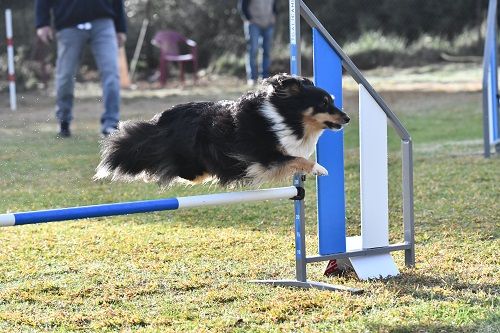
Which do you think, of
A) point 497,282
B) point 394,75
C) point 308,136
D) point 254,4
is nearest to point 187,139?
point 308,136

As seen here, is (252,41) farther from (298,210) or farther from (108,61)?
(298,210)

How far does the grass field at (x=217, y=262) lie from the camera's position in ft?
11.1

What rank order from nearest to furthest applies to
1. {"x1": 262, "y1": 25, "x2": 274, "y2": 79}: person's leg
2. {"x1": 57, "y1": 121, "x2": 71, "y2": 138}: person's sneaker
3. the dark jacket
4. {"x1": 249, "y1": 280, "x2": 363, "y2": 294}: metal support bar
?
{"x1": 249, "y1": 280, "x2": 363, "y2": 294}: metal support bar, the dark jacket, {"x1": 57, "y1": 121, "x2": 71, "y2": 138}: person's sneaker, {"x1": 262, "y1": 25, "x2": 274, "y2": 79}: person's leg

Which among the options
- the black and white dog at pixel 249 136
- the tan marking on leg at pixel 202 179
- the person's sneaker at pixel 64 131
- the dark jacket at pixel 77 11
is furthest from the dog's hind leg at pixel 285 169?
the person's sneaker at pixel 64 131

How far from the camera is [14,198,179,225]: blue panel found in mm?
3240

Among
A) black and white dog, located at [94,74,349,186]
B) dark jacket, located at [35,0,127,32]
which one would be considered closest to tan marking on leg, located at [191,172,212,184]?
black and white dog, located at [94,74,349,186]

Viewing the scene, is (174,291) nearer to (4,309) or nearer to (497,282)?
(4,309)

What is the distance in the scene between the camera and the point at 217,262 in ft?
14.4

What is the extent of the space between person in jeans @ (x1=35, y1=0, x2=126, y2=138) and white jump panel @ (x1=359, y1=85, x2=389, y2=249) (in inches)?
170

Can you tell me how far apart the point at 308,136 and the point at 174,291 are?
896 millimetres

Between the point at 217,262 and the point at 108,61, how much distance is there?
422 cm

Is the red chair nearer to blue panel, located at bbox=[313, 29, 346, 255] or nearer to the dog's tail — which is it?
the dog's tail

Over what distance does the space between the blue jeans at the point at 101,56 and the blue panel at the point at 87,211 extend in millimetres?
4781

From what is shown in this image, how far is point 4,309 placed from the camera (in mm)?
3613
